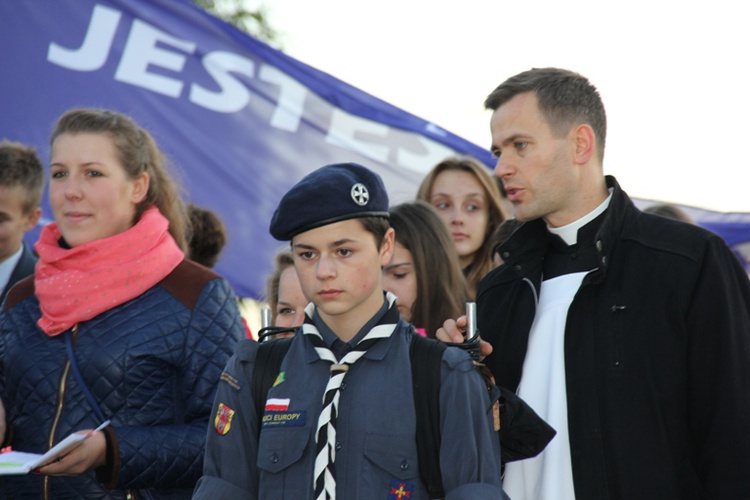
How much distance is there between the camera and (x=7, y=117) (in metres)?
7.59

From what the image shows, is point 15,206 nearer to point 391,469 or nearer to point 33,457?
point 33,457

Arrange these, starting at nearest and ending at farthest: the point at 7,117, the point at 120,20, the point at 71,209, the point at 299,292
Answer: the point at 71,209 → the point at 299,292 → the point at 7,117 → the point at 120,20

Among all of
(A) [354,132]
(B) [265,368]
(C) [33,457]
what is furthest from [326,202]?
(A) [354,132]

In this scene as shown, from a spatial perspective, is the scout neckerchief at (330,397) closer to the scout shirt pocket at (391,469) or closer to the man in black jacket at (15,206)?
the scout shirt pocket at (391,469)

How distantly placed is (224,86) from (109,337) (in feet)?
15.6

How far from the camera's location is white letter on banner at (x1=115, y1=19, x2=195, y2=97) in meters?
8.10

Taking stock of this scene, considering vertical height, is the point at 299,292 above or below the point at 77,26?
below

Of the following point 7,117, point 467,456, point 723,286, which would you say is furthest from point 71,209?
point 7,117

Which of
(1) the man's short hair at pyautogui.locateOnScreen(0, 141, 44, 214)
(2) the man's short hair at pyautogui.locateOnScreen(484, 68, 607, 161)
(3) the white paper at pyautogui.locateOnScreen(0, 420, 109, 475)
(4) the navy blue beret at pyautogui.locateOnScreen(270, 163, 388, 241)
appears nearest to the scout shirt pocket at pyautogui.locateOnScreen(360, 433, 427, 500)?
(4) the navy blue beret at pyautogui.locateOnScreen(270, 163, 388, 241)

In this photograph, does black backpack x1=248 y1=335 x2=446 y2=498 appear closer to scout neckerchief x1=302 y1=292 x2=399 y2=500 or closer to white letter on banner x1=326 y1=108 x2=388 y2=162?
scout neckerchief x1=302 y1=292 x2=399 y2=500

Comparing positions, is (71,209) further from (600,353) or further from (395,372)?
(600,353)

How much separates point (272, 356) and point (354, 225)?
48 centimetres

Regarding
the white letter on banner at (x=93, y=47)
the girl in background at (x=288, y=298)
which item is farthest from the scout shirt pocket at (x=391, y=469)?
the white letter on banner at (x=93, y=47)

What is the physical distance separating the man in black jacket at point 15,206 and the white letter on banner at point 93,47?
223 cm
